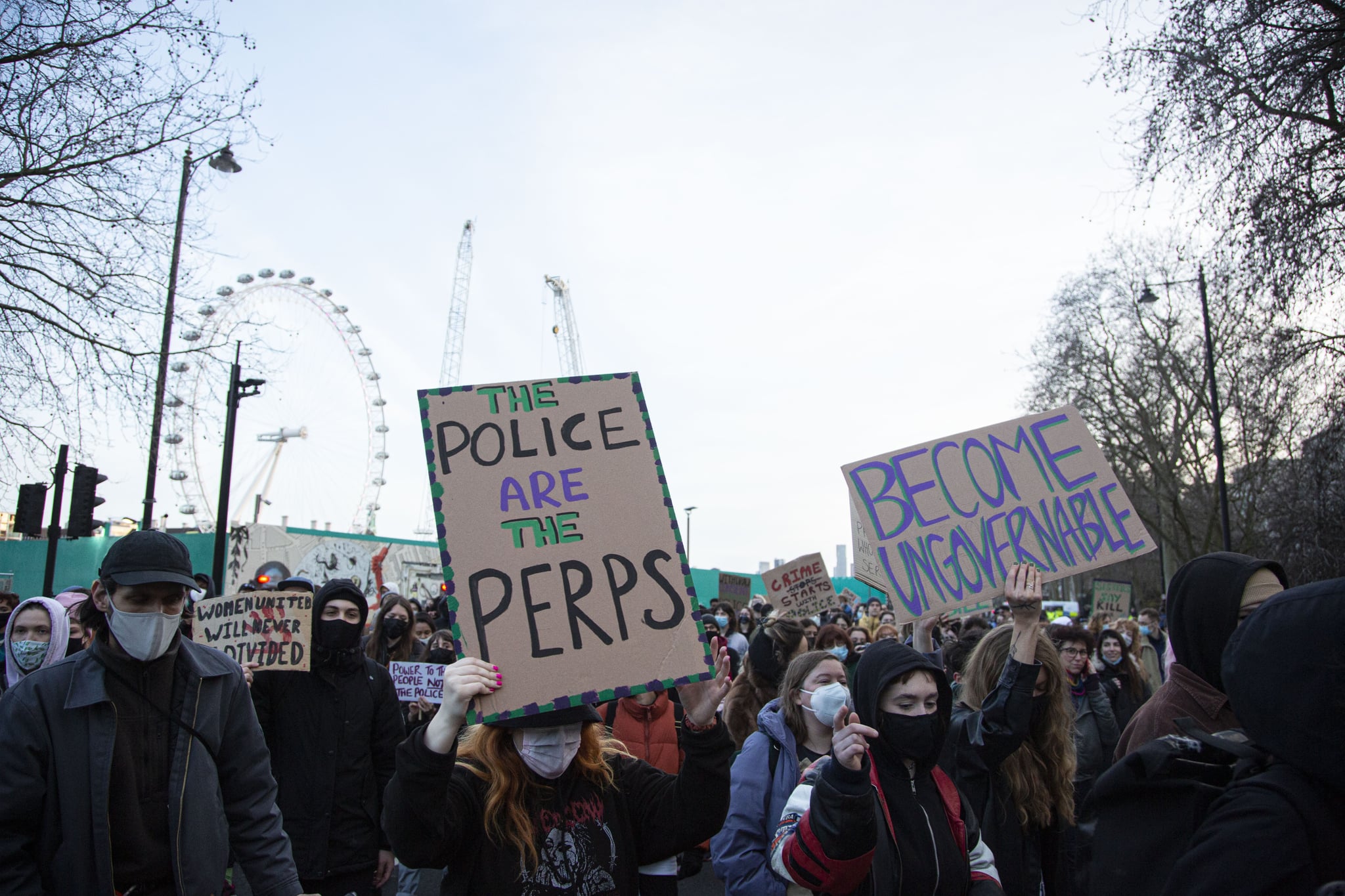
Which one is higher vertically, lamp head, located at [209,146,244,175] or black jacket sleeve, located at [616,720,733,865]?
lamp head, located at [209,146,244,175]

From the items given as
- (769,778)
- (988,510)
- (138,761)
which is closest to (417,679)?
(769,778)

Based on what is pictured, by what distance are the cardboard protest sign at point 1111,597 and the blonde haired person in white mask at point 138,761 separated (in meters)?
12.4

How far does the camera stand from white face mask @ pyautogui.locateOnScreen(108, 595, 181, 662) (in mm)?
2650

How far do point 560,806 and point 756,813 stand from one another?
1033 mm

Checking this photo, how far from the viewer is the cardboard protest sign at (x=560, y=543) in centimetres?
241

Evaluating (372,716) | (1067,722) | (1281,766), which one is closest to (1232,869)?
(1281,766)

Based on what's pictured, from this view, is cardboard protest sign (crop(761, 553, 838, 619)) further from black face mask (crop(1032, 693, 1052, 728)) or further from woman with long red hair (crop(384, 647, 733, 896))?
woman with long red hair (crop(384, 647, 733, 896))

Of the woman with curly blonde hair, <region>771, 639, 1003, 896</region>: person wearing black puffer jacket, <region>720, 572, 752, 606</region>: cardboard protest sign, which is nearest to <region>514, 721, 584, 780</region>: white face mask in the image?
<region>771, 639, 1003, 896</region>: person wearing black puffer jacket

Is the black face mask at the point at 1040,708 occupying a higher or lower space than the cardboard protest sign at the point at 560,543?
lower

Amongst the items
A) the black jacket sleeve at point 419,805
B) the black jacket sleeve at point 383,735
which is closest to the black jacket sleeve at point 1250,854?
the black jacket sleeve at point 419,805

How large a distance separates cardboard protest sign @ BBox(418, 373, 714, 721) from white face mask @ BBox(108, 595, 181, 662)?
954 mm

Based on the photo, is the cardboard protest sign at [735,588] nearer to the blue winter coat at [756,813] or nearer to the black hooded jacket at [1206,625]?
the blue winter coat at [756,813]

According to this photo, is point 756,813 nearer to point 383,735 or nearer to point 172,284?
point 383,735

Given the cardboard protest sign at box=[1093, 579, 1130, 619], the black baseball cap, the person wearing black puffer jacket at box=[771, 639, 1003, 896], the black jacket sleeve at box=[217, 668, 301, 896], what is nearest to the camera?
the person wearing black puffer jacket at box=[771, 639, 1003, 896]
